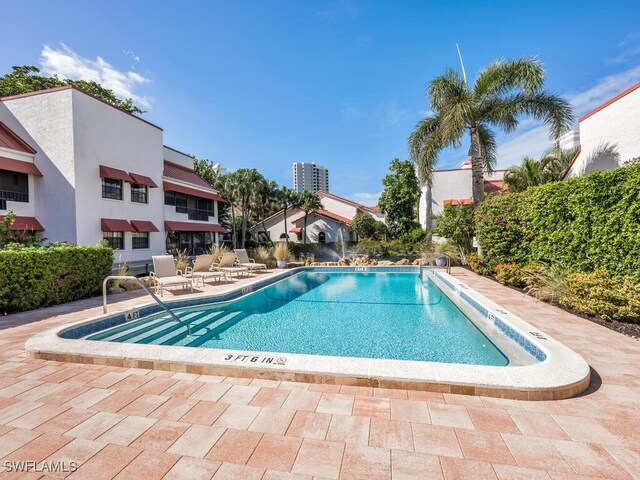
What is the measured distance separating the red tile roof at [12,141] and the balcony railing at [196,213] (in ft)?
29.8

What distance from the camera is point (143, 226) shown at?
64.4 ft

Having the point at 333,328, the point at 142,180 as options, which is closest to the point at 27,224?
the point at 142,180

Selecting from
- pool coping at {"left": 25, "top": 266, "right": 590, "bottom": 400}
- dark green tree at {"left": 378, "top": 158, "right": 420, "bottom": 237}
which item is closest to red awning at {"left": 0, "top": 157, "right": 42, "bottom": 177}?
pool coping at {"left": 25, "top": 266, "right": 590, "bottom": 400}

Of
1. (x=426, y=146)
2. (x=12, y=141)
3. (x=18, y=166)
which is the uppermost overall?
(x=12, y=141)

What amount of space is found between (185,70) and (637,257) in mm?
18604

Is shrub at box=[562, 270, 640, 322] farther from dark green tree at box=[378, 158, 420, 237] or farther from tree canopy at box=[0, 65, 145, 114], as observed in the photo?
tree canopy at box=[0, 65, 145, 114]

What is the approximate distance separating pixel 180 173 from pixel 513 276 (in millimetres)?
24594

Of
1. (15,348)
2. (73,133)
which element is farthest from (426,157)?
(73,133)

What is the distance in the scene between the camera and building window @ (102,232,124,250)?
17.9 meters

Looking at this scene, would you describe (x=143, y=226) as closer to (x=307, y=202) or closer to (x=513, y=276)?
(x=307, y=202)

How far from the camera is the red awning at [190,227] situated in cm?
2214

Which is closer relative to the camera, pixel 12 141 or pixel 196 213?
pixel 12 141

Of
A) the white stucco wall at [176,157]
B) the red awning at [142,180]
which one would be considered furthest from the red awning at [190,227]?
the white stucco wall at [176,157]

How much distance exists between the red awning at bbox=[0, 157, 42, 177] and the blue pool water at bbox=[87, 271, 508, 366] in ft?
44.0
